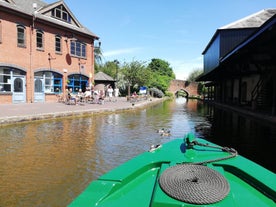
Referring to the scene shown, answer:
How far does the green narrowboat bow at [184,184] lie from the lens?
1.96 m

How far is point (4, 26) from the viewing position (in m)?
19.0

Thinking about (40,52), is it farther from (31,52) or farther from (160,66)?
(160,66)

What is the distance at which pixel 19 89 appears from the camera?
67.1 feet

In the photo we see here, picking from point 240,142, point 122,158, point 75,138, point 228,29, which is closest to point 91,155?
point 122,158

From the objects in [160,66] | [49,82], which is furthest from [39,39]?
[160,66]

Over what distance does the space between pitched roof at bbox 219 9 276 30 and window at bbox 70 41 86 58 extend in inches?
665

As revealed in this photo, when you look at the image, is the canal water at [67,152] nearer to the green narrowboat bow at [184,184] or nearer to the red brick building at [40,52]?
the green narrowboat bow at [184,184]

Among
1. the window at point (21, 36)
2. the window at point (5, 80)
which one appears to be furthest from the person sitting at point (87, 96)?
the window at point (21, 36)

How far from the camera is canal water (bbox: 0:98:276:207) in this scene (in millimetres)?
4281

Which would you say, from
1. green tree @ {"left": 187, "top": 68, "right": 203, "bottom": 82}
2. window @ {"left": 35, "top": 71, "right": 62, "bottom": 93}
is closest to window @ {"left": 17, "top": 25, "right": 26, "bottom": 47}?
window @ {"left": 35, "top": 71, "right": 62, "bottom": 93}

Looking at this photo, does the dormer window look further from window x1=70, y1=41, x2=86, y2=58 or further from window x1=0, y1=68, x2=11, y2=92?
window x1=0, y1=68, x2=11, y2=92

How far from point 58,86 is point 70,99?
3.28m

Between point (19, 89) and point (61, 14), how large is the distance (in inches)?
332

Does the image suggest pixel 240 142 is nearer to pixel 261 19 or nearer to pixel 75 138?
pixel 75 138
